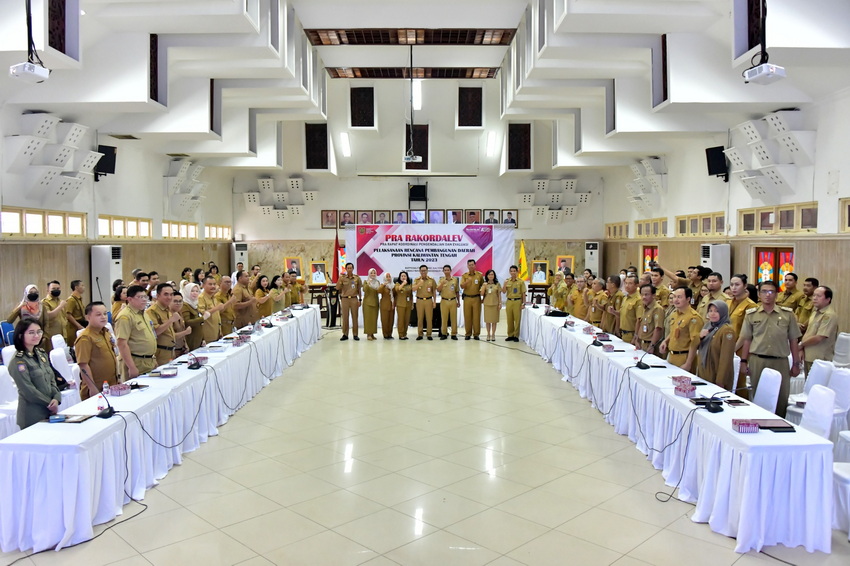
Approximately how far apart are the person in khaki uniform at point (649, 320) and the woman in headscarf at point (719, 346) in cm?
77

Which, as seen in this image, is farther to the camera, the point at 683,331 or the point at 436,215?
the point at 436,215

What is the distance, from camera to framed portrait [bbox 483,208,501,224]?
19.3 metres

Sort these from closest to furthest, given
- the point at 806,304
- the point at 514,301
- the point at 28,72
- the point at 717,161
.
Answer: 1. the point at 28,72
2. the point at 806,304
3. the point at 717,161
4. the point at 514,301

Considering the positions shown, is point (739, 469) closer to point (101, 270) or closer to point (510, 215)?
point (101, 270)

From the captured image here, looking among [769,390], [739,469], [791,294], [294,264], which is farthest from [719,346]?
[294,264]

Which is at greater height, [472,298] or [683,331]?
[683,331]

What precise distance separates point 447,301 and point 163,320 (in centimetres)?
671

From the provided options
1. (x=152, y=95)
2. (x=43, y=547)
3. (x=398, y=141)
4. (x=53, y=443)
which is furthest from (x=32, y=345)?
(x=398, y=141)

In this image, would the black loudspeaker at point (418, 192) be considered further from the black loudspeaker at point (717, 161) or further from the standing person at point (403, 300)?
the black loudspeaker at point (717, 161)

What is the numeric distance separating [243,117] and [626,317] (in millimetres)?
8843

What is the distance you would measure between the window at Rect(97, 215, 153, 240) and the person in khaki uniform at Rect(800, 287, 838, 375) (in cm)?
1146

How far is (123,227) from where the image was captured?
12719mm

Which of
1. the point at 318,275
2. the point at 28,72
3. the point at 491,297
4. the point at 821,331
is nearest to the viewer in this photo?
the point at 28,72

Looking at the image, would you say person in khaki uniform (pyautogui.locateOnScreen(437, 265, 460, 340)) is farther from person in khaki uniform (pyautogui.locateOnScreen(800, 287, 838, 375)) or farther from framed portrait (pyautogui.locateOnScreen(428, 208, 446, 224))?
framed portrait (pyautogui.locateOnScreen(428, 208, 446, 224))
